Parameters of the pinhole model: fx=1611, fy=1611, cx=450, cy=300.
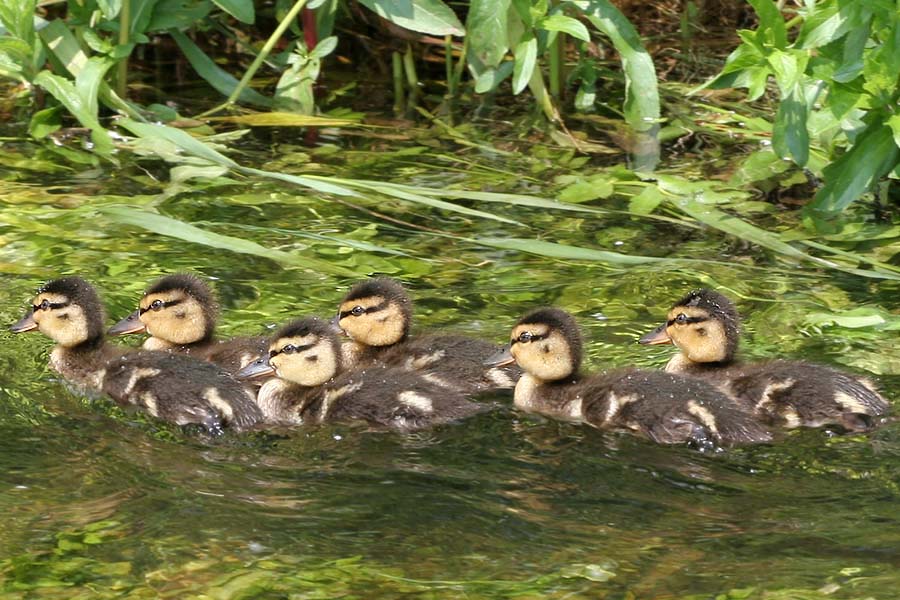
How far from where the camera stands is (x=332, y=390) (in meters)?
4.78

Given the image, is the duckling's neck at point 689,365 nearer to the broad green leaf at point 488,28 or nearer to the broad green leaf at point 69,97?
the broad green leaf at point 488,28

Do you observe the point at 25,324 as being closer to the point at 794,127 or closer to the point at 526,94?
the point at 794,127

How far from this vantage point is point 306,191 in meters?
6.65

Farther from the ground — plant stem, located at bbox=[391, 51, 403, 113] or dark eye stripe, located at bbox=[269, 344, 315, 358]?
plant stem, located at bbox=[391, 51, 403, 113]

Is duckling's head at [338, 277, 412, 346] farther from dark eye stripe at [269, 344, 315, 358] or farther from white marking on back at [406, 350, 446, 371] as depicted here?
dark eye stripe at [269, 344, 315, 358]

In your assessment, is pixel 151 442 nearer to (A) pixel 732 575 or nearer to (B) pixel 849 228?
(A) pixel 732 575

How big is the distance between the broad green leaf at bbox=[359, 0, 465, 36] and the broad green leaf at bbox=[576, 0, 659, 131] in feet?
1.72

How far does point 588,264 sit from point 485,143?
1.54 m

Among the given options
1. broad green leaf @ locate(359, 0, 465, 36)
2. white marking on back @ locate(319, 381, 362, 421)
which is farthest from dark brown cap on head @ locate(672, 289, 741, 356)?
broad green leaf @ locate(359, 0, 465, 36)

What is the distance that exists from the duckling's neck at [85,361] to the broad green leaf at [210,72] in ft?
8.51

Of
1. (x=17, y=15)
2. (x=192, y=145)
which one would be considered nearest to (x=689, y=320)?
(x=192, y=145)

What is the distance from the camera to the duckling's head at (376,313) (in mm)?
5012

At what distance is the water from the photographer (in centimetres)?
371

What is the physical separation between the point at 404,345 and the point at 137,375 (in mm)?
843
